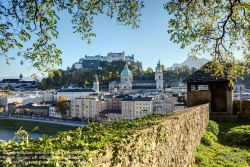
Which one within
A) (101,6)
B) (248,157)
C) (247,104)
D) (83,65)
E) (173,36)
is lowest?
(248,157)

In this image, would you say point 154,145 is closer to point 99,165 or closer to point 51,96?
point 99,165

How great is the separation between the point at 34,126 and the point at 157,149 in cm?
5717

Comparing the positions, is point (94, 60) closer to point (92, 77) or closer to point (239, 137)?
point (92, 77)

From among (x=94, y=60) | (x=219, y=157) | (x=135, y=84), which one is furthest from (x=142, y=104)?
(x=94, y=60)

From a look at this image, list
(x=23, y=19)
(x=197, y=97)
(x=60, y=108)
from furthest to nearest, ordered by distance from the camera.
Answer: (x=60, y=108), (x=197, y=97), (x=23, y=19)

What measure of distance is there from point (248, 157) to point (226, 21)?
4192mm

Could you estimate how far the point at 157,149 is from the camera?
3.57m

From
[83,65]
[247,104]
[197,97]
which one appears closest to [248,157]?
[197,97]

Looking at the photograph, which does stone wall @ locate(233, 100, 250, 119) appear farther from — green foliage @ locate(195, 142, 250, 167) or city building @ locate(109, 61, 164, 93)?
city building @ locate(109, 61, 164, 93)

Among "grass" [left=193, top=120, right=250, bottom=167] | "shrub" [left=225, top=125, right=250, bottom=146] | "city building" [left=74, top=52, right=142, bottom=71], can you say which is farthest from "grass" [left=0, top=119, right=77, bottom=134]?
"city building" [left=74, top=52, right=142, bottom=71]

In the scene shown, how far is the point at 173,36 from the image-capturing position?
7.08 m

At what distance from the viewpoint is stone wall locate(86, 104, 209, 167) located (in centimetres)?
245

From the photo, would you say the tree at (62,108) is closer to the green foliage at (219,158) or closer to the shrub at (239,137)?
the shrub at (239,137)

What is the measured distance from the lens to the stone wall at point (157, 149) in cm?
245
